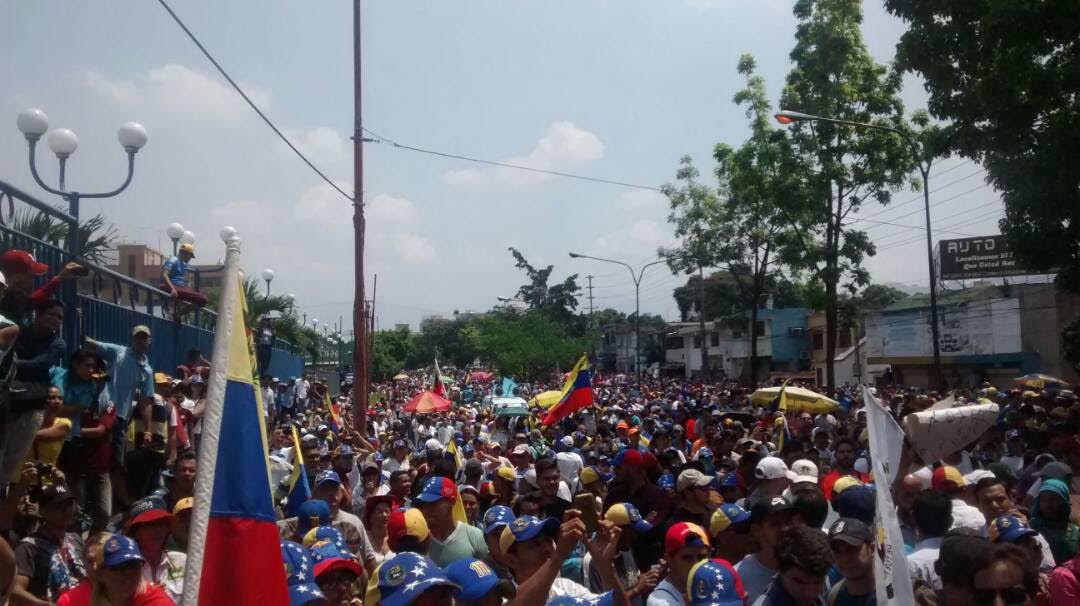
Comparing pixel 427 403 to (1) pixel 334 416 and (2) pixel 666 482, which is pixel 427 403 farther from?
(2) pixel 666 482

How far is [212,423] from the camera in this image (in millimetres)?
3006

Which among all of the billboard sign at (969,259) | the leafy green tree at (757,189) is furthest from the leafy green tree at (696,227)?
the billboard sign at (969,259)

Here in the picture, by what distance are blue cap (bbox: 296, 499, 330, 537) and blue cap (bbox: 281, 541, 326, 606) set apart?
1.87 m

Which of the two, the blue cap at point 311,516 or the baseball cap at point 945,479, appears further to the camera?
the baseball cap at point 945,479

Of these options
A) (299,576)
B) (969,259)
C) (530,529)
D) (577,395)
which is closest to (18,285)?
(299,576)

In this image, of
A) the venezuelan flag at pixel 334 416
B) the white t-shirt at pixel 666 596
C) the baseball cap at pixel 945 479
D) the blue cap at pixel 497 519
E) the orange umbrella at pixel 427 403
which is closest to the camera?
the white t-shirt at pixel 666 596

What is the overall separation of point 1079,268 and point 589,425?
10105mm

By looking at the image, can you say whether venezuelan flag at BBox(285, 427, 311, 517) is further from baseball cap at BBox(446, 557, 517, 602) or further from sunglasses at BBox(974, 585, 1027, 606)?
sunglasses at BBox(974, 585, 1027, 606)

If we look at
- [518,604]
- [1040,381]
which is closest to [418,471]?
[518,604]

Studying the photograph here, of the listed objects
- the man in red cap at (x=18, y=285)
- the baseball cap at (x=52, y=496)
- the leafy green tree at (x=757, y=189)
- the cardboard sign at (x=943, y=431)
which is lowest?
the baseball cap at (x=52, y=496)

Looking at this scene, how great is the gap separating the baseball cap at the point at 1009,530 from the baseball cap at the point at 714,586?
5.82ft

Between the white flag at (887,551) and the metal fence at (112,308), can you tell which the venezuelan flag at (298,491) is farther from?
the white flag at (887,551)

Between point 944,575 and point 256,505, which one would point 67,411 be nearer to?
point 256,505

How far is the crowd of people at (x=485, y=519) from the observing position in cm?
402
